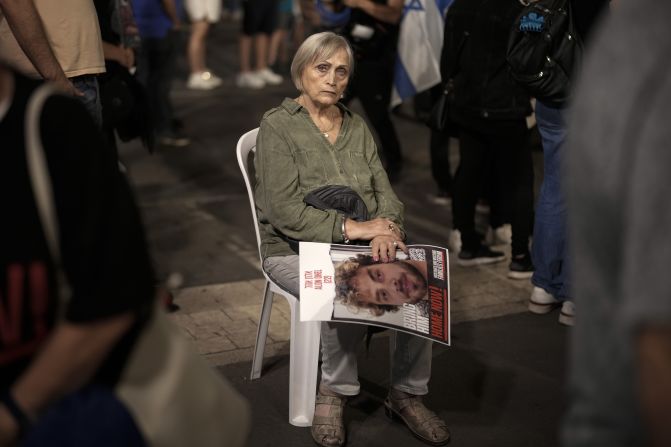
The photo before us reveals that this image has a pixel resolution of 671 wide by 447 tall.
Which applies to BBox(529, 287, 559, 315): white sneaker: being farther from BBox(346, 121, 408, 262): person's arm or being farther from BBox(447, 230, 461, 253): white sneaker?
BBox(346, 121, 408, 262): person's arm

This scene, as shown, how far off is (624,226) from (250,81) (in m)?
10.0

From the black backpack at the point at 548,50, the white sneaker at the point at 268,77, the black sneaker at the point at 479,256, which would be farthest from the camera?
the white sneaker at the point at 268,77

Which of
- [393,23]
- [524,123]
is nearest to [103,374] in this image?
[524,123]

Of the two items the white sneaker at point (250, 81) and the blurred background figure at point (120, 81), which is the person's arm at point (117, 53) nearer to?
the blurred background figure at point (120, 81)

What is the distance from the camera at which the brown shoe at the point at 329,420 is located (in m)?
3.54

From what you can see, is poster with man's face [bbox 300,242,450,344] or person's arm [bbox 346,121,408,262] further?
person's arm [bbox 346,121,408,262]

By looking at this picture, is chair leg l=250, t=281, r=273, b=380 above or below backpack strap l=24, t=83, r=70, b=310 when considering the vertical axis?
below

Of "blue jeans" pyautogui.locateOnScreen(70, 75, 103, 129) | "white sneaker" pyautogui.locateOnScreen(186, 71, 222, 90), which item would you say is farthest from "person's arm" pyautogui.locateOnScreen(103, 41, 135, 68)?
"white sneaker" pyautogui.locateOnScreen(186, 71, 222, 90)

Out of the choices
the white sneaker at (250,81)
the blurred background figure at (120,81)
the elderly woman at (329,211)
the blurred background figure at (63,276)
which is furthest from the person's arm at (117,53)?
the white sneaker at (250,81)

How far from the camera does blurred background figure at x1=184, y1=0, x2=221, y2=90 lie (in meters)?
10.3

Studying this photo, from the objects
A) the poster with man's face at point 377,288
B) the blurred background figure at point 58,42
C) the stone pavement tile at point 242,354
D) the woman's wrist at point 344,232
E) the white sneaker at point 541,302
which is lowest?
the stone pavement tile at point 242,354

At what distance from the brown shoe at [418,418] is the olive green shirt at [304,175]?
24.5 inches

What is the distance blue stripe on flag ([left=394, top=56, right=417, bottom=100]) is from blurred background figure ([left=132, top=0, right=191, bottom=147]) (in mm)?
2143

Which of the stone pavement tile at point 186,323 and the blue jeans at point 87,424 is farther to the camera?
the stone pavement tile at point 186,323
